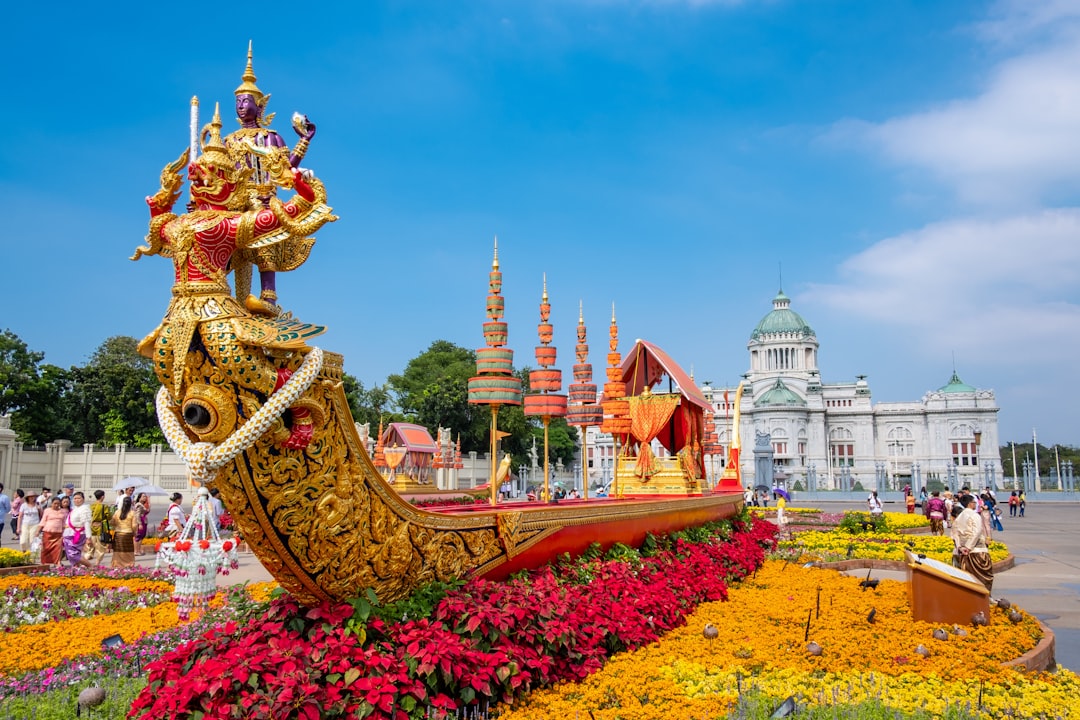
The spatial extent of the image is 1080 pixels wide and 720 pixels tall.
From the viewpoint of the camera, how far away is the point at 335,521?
409cm

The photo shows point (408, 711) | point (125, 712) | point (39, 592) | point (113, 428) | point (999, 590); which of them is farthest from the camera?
point (113, 428)

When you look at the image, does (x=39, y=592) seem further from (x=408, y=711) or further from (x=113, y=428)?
(x=113, y=428)

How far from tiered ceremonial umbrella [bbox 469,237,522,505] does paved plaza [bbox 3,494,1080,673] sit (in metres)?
3.76

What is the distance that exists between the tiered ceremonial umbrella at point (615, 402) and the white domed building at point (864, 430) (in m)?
62.4

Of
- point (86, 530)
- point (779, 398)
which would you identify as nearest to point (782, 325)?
point (779, 398)

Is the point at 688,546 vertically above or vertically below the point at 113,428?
below

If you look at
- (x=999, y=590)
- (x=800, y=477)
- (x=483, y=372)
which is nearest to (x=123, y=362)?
(x=483, y=372)

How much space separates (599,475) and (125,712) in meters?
70.8

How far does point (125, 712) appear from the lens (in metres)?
4.41

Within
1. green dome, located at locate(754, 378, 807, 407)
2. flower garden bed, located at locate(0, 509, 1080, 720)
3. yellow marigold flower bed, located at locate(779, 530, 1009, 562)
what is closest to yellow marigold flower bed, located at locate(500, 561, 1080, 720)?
flower garden bed, located at locate(0, 509, 1080, 720)

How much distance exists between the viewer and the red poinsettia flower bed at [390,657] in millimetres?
3725

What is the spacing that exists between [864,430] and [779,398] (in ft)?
34.7

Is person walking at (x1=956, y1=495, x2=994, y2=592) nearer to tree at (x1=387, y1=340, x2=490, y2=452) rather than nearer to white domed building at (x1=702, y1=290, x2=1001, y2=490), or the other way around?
tree at (x1=387, y1=340, x2=490, y2=452)

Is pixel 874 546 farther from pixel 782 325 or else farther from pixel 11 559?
pixel 782 325
